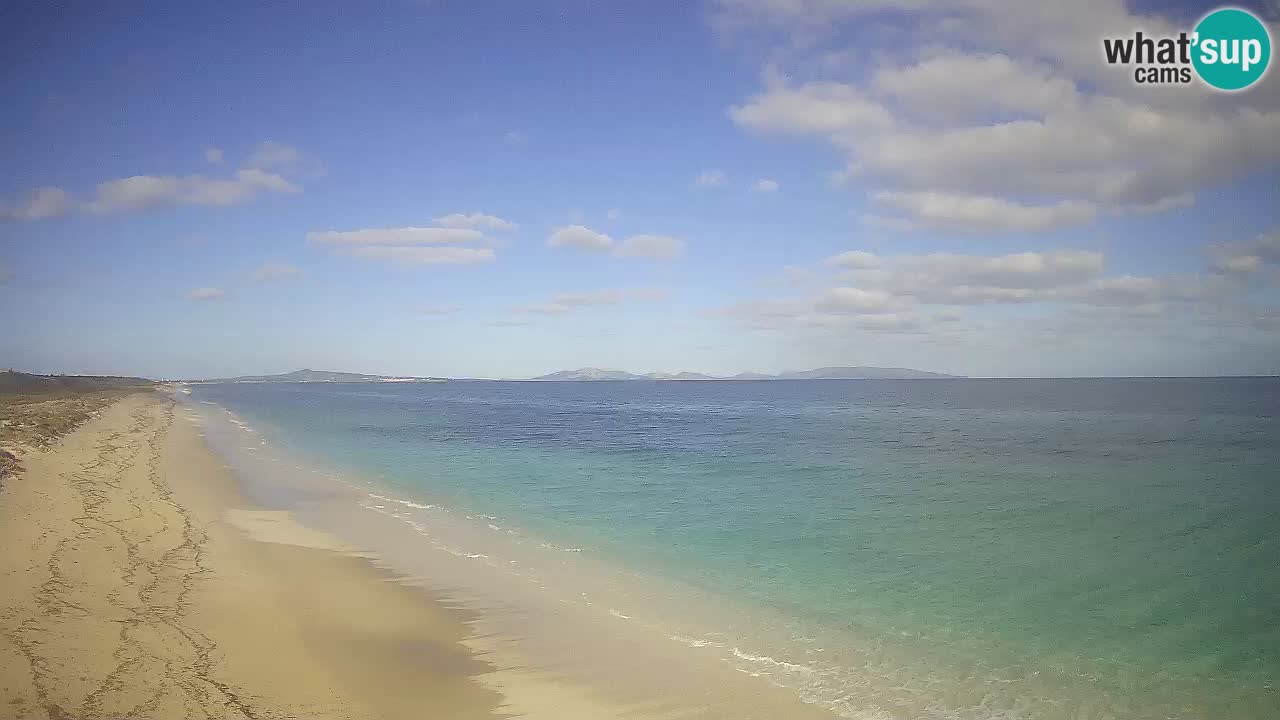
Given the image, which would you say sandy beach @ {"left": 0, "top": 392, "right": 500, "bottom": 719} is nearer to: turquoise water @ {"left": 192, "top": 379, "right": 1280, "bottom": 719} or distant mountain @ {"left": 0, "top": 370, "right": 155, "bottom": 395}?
turquoise water @ {"left": 192, "top": 379, "right": 1280, "bottom": 719}

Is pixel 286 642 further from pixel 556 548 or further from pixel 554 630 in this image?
pixel 556 548

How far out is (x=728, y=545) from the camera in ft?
54.4

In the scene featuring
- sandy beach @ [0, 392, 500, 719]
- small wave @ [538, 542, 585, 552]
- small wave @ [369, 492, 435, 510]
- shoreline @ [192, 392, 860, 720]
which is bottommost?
small wave @ [369, 492, 435, 510]

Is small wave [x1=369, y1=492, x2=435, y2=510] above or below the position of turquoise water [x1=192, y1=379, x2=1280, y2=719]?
below

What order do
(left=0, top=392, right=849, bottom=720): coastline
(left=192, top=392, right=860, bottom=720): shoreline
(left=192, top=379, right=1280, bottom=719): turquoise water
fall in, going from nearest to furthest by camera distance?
(left=0, top=392, right=849, bottom=720): coastline
(left=192, top=392, right=860, bottom=720): shoreline
(left=192, top=379, right=1280, bottom=719): turquoise water

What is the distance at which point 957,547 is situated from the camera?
16.5 metres

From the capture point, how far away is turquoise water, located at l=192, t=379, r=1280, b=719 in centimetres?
937

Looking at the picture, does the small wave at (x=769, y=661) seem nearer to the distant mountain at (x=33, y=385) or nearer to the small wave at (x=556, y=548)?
the small wave at (x=556, y=548)

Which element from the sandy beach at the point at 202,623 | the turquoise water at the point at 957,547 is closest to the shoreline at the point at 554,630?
the sandy beach at the point at 202,623

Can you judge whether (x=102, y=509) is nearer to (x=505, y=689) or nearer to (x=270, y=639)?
(x=270, y=639)

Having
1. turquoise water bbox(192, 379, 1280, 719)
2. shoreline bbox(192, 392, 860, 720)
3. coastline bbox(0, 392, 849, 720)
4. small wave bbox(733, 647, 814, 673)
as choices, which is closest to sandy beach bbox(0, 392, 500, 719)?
coastline bbox(0, 392, 849, 720)

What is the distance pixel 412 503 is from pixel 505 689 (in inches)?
600

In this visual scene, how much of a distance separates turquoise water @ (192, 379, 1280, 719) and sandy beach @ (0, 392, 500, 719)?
542 cm

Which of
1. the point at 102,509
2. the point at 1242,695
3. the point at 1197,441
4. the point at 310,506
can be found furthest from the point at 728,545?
the point at 1197,441
